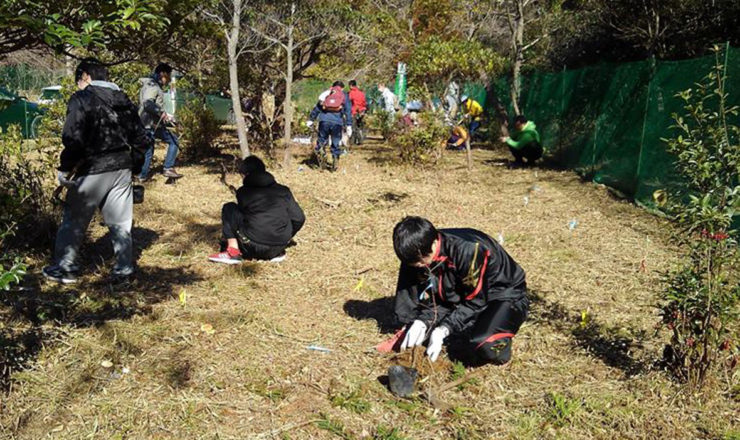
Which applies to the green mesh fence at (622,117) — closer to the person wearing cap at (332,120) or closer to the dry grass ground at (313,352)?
the dry grass ground at (313,352)

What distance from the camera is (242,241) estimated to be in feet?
17.1

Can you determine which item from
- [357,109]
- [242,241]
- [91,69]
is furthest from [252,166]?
[357,109]

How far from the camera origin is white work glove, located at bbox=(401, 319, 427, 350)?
3430 mm

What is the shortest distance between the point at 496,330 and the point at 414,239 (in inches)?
28.5

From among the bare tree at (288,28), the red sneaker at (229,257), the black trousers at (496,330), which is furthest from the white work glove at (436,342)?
the bare tree at (288,28)

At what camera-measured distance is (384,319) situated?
420 cm

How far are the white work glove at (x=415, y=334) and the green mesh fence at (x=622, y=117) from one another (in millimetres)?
3086

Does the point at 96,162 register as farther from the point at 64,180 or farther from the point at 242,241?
the point at 242,241

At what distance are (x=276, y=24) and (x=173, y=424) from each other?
7.75 meters

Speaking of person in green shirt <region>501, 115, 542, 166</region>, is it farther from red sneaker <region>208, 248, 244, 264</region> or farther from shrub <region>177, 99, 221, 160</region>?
red sneaker <region>208, 248, 244, 264</region>

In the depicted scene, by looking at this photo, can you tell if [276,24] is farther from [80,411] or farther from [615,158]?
[80,411]

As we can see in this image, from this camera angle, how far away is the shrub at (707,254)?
2932mm

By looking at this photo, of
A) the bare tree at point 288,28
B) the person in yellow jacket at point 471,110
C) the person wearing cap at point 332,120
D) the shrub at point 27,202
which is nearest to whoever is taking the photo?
the shrub at point 27,202

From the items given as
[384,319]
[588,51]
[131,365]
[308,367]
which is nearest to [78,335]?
[131,365]
